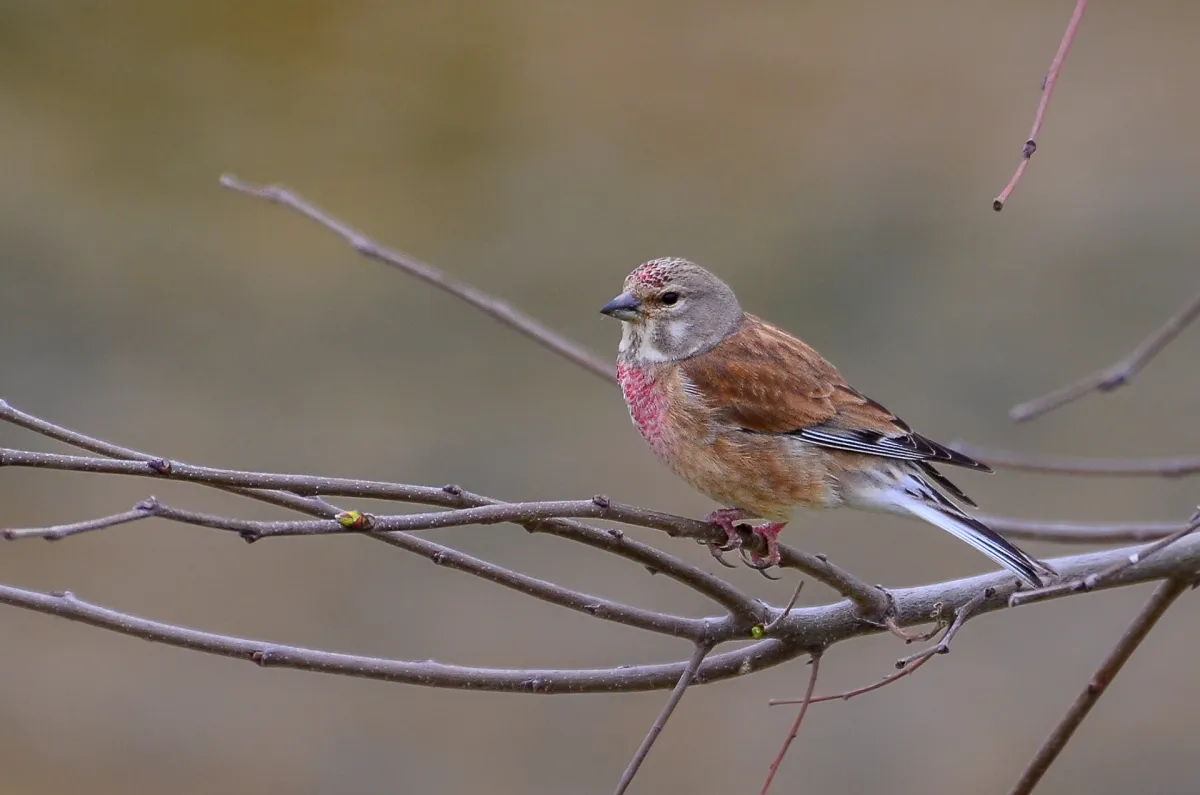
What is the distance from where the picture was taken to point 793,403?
3.30 meters

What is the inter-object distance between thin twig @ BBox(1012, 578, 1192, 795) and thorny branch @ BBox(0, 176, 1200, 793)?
0.06m

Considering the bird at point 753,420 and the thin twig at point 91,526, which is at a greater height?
the bird at point 753,420

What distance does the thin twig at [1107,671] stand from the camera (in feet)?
7.21

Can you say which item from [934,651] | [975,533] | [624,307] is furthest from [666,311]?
[934,651]

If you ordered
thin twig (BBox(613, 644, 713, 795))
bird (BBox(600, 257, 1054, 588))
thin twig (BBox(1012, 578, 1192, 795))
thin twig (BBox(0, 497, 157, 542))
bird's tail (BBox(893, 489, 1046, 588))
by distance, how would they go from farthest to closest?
bird (BBox(600, 257, 1054, 588)) < bird's tail (BBox(893, 489, 1046, 588)) < thin twig (BBox(1012, 578, 1192, 795)) < thin twig (BBox(613, 644, 713, 795)) < thin twig (BBox(0, 497, 157, 542))

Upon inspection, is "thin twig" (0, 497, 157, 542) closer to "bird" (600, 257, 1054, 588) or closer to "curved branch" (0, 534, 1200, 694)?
"curved branch" (0, 534, 1200, 694)

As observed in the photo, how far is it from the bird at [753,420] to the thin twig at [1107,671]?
2.33ft

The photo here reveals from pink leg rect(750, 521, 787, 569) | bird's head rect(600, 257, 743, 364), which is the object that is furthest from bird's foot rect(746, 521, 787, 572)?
bird's head rect(600, 257, 743, 364)

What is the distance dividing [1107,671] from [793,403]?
1.20 meters

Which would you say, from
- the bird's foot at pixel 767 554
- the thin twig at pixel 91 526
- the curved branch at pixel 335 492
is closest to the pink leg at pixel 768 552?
the bird's foot at pixel 767 554

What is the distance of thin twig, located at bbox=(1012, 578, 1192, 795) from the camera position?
7.21 feet

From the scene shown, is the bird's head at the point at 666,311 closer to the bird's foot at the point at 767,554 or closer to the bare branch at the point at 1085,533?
the bird's foot at the point at 767,554

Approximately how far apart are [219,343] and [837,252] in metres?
3.02

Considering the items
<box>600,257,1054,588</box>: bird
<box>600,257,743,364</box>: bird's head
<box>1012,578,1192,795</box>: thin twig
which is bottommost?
<box>1012,578,1192,795</box>: thin twig
